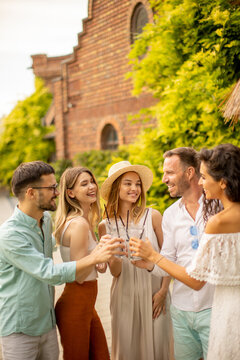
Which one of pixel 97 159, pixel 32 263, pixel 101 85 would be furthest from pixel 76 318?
pixel 101 85

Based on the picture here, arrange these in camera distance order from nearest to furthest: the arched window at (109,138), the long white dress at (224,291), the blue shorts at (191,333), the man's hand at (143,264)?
the long white dress at (224,291) < the blue shorts at (191,333) < the man's hand at (143,264) < the arched window at (109,138)

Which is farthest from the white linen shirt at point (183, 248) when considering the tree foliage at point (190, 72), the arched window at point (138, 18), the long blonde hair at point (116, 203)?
the arched window at point (138, 18)

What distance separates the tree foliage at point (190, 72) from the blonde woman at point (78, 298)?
2.97 meters

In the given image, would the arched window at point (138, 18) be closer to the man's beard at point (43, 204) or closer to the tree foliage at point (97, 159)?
the tree foliage at point (97, 159)

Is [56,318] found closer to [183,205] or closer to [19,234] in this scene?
[19,234]

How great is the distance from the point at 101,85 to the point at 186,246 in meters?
10.2

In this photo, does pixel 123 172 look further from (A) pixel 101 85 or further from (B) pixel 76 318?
(A) pixel 101 85

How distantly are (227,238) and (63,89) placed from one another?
1257 centimetres

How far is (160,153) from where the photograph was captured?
6141 millimetres

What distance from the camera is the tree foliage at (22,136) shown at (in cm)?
1855

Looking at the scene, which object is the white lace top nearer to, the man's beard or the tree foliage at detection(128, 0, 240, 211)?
the man's beard

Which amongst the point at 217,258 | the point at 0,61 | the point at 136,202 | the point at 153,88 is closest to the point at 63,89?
the point at 0,61

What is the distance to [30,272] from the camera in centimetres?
225

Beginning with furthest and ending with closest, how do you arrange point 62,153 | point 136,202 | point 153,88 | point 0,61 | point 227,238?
point 0,61, point 62,153, point 153,88, point 136,202, point 227,238
